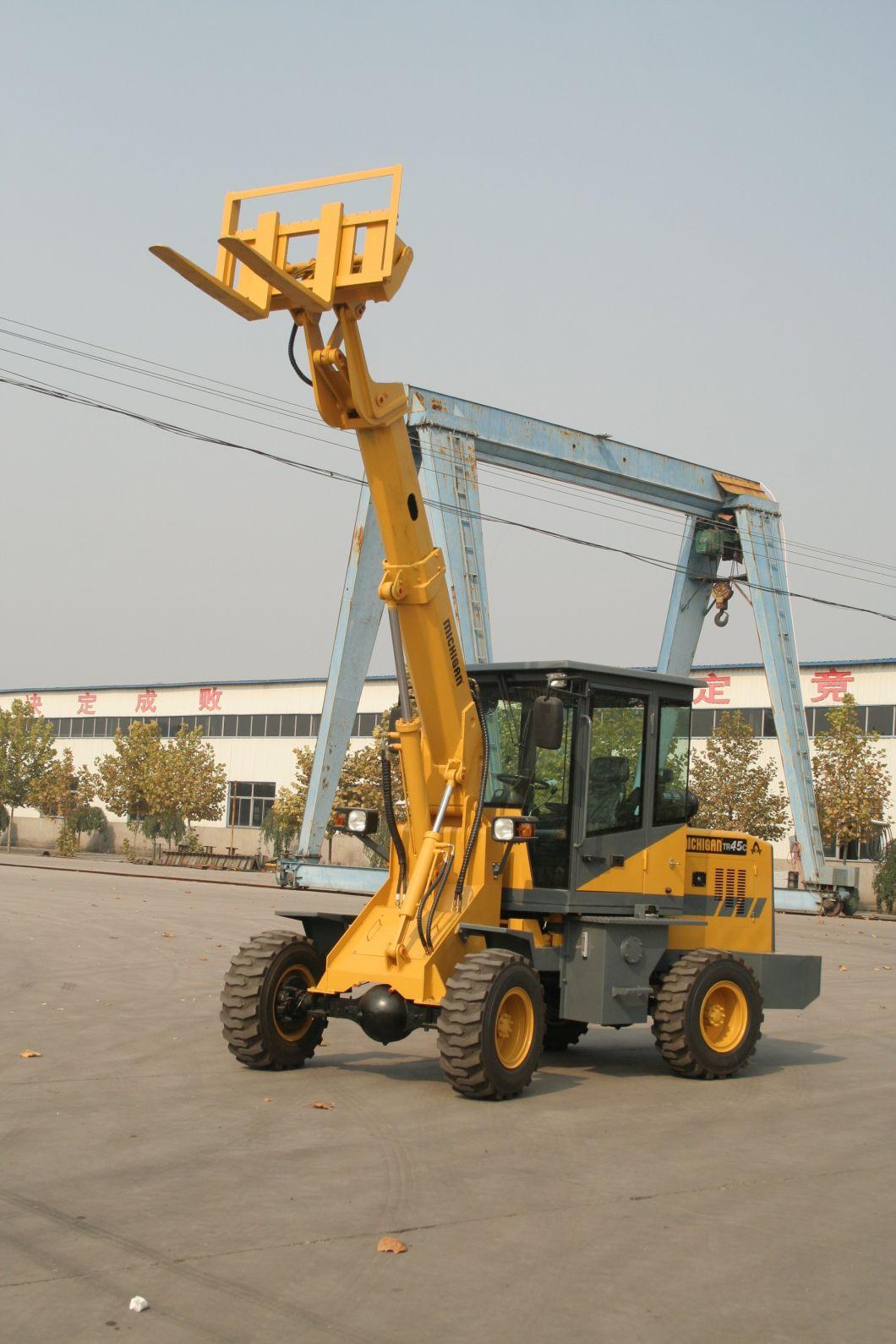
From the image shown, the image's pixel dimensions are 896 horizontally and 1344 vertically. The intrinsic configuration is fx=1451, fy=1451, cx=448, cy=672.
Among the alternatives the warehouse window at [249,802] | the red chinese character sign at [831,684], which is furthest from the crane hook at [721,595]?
the warehouse window at [249,802]

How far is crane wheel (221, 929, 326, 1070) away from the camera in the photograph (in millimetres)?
9797

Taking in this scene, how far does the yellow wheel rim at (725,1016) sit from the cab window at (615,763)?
1.41 metres

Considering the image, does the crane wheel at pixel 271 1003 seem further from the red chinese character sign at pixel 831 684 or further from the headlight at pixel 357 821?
the red chinese character sign at pixel 831 684

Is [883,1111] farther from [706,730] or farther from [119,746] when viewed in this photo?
[119,746]

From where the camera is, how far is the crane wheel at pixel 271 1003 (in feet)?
32.1

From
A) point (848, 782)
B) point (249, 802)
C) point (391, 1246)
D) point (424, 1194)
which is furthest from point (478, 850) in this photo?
point (249, 802)

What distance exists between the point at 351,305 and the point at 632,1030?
749cm

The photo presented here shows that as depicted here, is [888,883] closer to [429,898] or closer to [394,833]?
[394,833]

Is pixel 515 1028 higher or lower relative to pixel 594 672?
lower

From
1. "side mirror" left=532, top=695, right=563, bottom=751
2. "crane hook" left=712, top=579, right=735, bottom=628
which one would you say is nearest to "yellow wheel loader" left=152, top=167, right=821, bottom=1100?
"side mirror" left=532, top=695, right=563, bottom=751

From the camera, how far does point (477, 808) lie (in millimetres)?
10117

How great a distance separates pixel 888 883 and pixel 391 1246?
3693 cm

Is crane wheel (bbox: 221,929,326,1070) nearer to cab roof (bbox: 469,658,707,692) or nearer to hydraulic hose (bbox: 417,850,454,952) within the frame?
hydraulic hose (bbox: 417,850,454,952)

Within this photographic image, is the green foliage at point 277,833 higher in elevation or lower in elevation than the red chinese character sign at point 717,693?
lower
